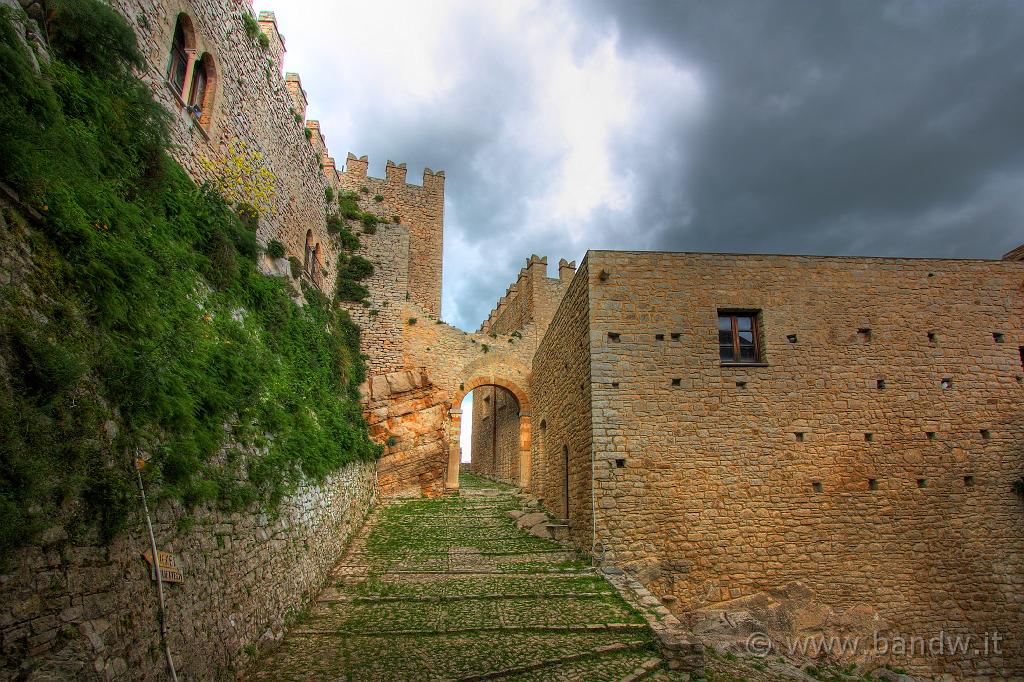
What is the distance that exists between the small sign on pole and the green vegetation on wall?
0.48m

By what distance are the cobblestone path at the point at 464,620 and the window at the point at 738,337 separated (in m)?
5.16

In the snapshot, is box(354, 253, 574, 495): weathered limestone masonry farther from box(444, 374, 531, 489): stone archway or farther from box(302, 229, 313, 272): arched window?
box(302, 229, 313, 272): arched window

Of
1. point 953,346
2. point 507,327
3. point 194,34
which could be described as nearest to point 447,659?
point 194,34

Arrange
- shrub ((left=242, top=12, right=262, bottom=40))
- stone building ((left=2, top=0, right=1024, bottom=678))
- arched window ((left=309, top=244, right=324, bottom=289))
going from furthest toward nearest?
arched window ((left=309, top=244, right=324, bottom=289))
shrub ((left=242, top=12, right=262, bottom=40))
stone building ((left=2, top=0, right=1024, bottom=678))

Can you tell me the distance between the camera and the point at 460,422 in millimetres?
18812

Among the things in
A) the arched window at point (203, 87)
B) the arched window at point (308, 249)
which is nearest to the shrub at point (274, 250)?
the arched window at point (203, 87)

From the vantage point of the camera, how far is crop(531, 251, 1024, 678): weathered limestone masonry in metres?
9.73

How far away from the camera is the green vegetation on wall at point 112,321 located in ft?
10.9

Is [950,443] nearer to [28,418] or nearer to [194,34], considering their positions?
[28,418]

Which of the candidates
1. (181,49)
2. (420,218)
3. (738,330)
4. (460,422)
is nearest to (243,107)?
(181,49)

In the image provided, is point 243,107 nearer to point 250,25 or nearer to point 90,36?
point 250,25

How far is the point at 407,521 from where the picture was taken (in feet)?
43.1

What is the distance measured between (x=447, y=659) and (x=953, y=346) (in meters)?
11.8

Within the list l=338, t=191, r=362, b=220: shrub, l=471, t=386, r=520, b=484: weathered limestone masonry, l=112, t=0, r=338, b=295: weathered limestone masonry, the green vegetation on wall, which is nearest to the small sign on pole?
the green vegetation on wall
